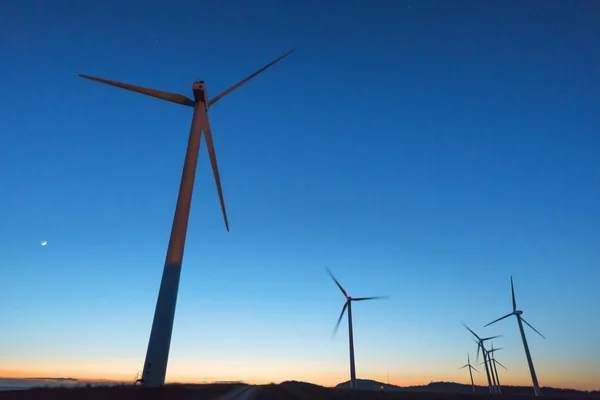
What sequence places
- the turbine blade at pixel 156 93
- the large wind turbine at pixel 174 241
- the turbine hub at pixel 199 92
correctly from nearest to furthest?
the large wind turbine at pixel 174 241 < the turbine blade at pixel 156 93 < the turbine hub at pixel 199 92

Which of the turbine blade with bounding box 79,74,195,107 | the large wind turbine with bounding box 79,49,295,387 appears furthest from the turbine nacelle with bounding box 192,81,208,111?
the turbine blade with bounding box 79,74,195,107

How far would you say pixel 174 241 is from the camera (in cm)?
3117

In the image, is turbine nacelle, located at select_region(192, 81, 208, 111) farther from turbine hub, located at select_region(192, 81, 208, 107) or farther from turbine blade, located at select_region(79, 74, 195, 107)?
turbine blade, located at select_region(79, 74, 195, 107)

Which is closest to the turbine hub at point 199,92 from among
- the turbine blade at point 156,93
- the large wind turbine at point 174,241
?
the large wind turbine at point 174,241

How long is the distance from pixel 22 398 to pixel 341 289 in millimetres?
80764

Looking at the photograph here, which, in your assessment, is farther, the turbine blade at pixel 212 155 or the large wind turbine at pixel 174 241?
the turbine blade at pixel 212 155

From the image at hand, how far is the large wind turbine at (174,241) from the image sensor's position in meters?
27.7

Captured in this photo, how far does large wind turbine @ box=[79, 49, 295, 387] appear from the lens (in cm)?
2767

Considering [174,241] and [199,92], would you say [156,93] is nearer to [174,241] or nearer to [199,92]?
[199,92]

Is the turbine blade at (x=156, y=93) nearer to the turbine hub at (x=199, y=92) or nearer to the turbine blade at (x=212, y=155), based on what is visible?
the turbine hub at (x=199, y=92)

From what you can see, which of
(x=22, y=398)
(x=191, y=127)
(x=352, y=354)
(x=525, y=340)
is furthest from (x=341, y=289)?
(x=22, y=398)

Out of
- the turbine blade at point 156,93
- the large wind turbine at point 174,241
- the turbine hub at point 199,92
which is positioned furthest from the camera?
the turbine hub at point 199,92

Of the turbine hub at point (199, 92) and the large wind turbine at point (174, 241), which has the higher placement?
the turbine hub at point (199, 92)

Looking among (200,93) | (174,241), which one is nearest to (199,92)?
(200,93)
